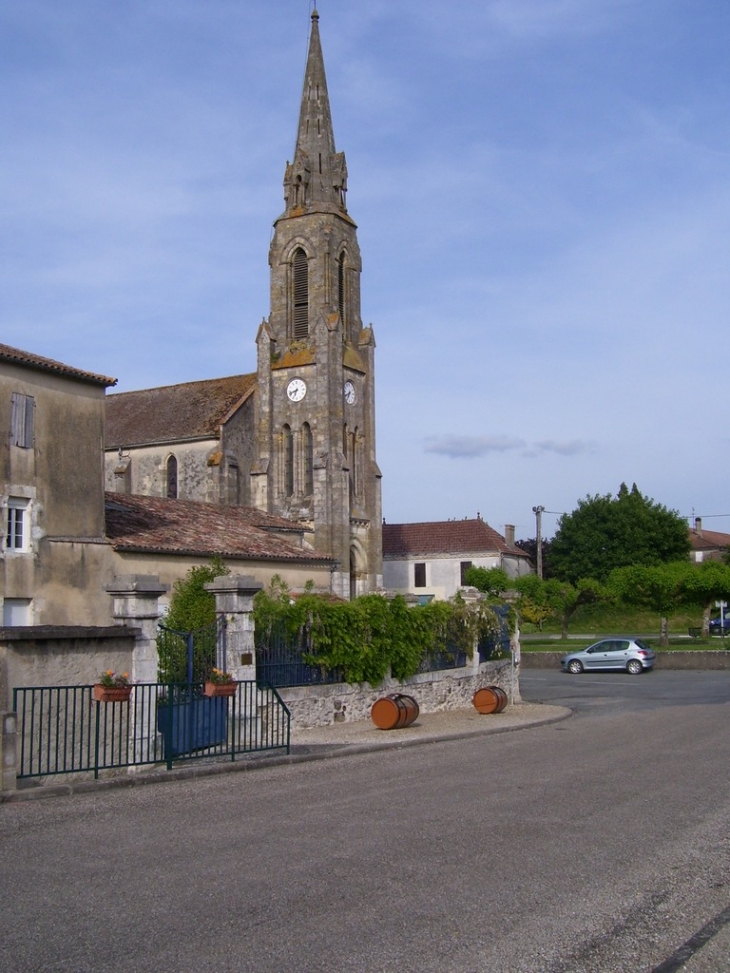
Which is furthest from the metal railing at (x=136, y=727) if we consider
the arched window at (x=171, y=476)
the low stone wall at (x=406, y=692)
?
the arched window at (x=171, y=476)

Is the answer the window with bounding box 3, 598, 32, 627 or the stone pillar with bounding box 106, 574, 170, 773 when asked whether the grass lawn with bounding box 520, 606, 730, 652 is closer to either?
the window with bounding box 3, 598, 32, 627

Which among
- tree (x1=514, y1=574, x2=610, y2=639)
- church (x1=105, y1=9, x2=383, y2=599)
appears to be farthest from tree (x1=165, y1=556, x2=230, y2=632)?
tree (x1=514, y1=574, x2=610, y2=639)

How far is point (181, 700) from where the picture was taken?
14664 millimetres

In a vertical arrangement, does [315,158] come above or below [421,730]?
above

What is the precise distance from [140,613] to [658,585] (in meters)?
41.3

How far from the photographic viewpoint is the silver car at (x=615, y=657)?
36.2 meters

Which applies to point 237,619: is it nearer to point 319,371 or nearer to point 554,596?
point 319,371

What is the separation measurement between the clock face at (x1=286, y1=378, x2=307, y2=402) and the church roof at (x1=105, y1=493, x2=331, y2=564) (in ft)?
38.9

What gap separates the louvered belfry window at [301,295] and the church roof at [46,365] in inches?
928

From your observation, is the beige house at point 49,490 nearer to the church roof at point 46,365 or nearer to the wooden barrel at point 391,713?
the church roof at point 46,365

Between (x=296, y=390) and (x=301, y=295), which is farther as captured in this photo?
(x=301, y=295)

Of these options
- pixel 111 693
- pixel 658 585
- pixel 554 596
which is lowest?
pixel 111 693

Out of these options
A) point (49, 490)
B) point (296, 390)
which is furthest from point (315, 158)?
point (49, 490)

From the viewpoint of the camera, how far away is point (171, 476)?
150 feet
